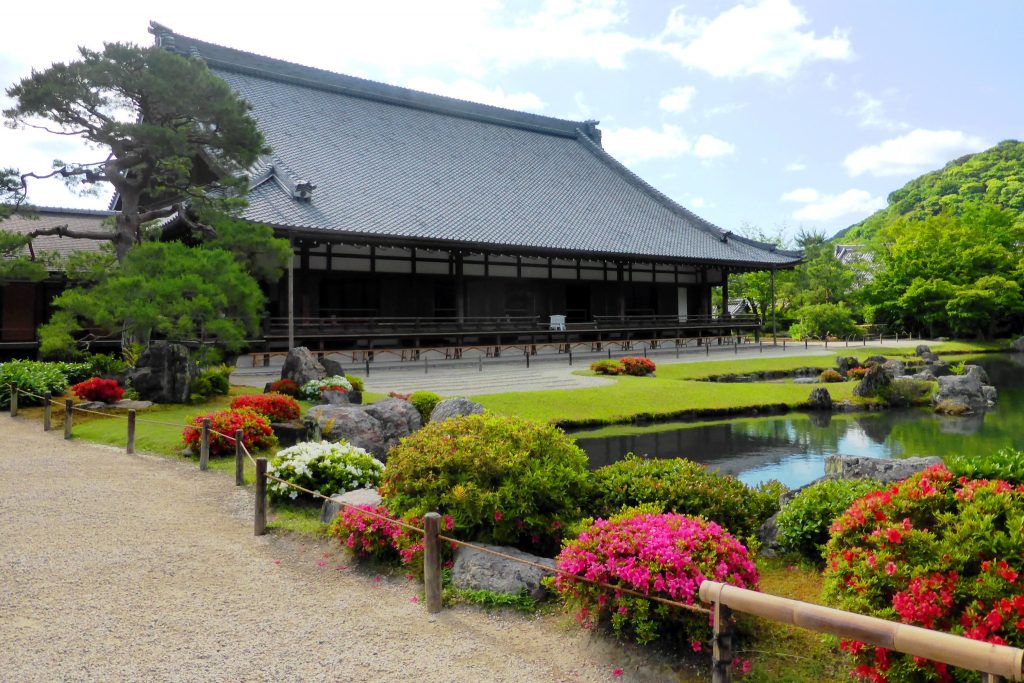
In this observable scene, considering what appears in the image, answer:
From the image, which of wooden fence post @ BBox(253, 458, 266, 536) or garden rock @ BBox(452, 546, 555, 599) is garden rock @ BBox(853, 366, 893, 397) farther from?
wooden fence post @ BBox(253, 458, 266, 536)

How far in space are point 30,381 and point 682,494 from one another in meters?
15.6

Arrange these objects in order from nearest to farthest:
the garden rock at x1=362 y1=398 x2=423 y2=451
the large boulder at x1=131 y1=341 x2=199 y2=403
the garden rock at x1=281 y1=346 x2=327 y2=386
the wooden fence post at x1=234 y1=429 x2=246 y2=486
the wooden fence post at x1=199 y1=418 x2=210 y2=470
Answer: the wooden fence post at x1=234 y1=429 x2=246 y2=486 → the wooden fence post at x1=199 y1=418 x2=210 y2=470 → the garden rock at x1=362 y1=398 x2=423 y2=451 → the large boulder at x1=131 y1=341 x2=199 y2=403 → the garden rock at x1=281 y1=346 x2=327 y2=386

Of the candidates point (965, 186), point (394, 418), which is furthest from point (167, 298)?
point (965, 186)

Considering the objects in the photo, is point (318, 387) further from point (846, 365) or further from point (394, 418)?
point (846, 365)

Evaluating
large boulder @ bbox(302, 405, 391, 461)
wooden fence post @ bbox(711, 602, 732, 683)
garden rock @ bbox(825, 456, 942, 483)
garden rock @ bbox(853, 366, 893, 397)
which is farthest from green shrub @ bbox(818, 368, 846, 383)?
wooden fence post @ bbox(711, 602, 732, 683)

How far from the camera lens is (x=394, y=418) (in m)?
10.9

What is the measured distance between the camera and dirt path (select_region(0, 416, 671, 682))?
433cm

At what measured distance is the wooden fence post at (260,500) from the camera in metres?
7.23

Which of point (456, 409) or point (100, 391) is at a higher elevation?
point (456, 409)

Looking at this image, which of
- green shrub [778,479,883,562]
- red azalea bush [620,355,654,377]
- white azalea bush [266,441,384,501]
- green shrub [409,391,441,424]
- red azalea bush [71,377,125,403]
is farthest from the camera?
red azalea bush [620,355,654,377]

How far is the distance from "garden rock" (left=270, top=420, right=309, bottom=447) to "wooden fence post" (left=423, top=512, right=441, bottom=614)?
665 centimetres

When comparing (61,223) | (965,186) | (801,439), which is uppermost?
(965,186)

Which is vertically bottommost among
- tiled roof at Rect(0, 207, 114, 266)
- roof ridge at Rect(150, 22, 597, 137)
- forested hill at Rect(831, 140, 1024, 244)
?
tiled roof at Rect(0, 207, 114, 266)

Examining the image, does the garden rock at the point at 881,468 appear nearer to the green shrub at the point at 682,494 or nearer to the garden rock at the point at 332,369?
the green shrub at the point at 682,494
